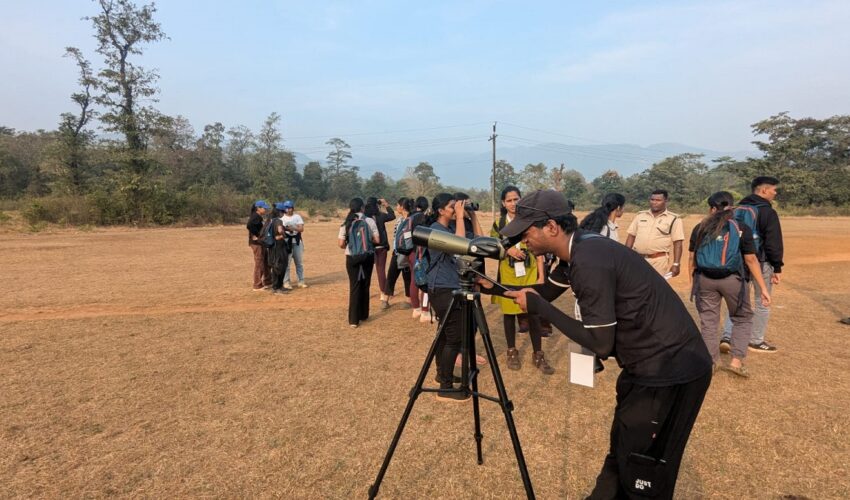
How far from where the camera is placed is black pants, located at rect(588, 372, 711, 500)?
1830 mm

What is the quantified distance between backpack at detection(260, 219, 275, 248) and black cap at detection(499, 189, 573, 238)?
7.08 m

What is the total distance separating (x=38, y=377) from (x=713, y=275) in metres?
7.15

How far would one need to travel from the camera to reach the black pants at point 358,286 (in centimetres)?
630

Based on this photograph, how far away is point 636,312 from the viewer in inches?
70.9

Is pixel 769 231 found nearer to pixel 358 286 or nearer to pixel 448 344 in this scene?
pixel 448 344

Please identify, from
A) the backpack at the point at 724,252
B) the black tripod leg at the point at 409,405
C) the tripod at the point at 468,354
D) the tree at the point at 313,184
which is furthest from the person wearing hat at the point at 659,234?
the tree at the point at 313,184

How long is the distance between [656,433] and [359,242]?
16.3 feet

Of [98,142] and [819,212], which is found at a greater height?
[98,142]

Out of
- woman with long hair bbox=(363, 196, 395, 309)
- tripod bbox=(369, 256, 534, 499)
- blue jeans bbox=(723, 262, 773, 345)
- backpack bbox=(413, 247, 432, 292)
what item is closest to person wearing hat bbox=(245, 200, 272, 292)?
woman with long hair bbox=(363, 196, 395, 309)

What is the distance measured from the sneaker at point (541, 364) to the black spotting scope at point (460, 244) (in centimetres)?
273

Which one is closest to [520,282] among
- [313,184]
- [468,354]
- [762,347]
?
[468,354]

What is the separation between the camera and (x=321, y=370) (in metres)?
4.81

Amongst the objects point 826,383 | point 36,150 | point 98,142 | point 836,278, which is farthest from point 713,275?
point 36,150

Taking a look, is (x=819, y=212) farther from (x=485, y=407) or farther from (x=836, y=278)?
(x=485, y=407)
